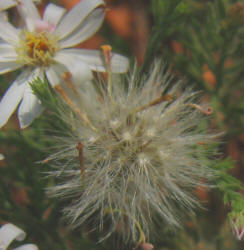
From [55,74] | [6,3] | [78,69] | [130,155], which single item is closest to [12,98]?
[55,74]

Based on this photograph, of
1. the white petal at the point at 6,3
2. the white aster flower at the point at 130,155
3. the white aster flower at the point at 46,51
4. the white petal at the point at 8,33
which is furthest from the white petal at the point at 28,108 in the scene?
the white petal at the point at 6,3

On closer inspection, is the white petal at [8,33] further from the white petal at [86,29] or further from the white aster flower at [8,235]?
the white aster flower at [8,235]

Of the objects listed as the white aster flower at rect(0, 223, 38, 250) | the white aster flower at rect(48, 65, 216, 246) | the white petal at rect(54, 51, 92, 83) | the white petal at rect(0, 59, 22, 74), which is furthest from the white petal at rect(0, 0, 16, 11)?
the white aster flower at rect(0, 223, 38, 250)

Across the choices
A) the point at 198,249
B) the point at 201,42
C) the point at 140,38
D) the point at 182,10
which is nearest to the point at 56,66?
the point at 182,10

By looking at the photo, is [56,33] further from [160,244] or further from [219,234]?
[219,234]

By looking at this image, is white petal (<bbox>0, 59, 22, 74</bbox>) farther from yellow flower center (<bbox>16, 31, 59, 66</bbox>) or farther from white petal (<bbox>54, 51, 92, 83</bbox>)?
white petal (<bbox>54, 51, 92, 83</bbox>)
